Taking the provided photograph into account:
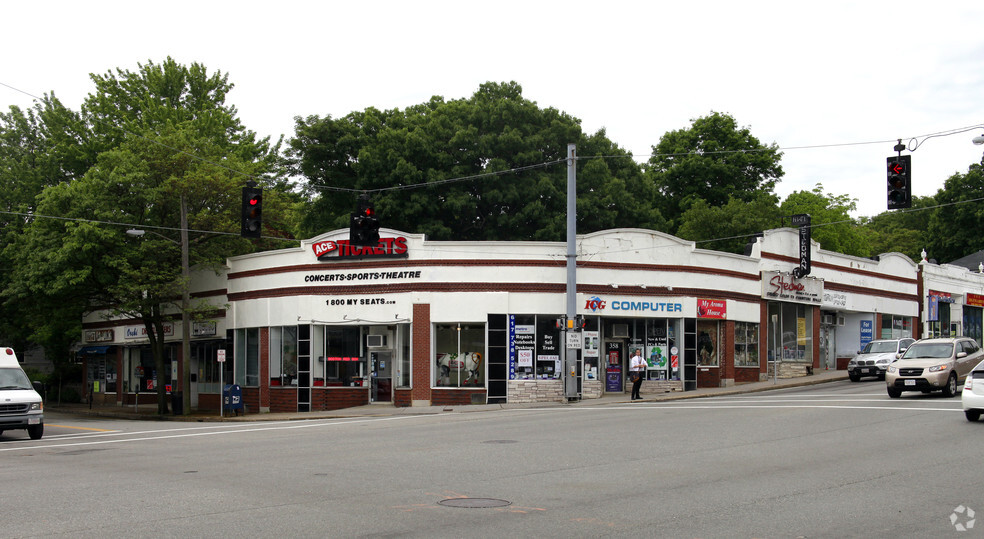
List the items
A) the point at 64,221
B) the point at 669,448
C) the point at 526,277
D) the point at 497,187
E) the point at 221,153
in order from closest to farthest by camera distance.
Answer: the point at 669,448
the point at 526,277
the point at 64,221
the point at 221,153
the point at 497,187

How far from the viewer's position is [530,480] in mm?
12594

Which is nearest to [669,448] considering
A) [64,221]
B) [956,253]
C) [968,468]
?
[968,468]

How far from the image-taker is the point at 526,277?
112 feet

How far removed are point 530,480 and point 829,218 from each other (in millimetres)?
54273

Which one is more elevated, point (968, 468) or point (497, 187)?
point (497, 187)

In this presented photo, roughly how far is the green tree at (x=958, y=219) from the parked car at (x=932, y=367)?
169 ft

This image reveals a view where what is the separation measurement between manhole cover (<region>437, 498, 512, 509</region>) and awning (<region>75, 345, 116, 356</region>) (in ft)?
142

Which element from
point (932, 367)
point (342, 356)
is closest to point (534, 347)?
point (342, 356)

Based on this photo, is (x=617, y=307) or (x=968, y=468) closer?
(x=968, y=468)

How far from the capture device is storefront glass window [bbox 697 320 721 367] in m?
37.6

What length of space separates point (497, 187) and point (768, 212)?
17.8m

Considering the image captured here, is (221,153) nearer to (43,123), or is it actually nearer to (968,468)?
(43,123)

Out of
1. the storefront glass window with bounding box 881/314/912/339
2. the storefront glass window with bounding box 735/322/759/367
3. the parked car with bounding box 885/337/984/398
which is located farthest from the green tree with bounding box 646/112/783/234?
the parked car with bounding box 885/337/984/398

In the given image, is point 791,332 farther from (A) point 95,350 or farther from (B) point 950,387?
(A) point 95,350
